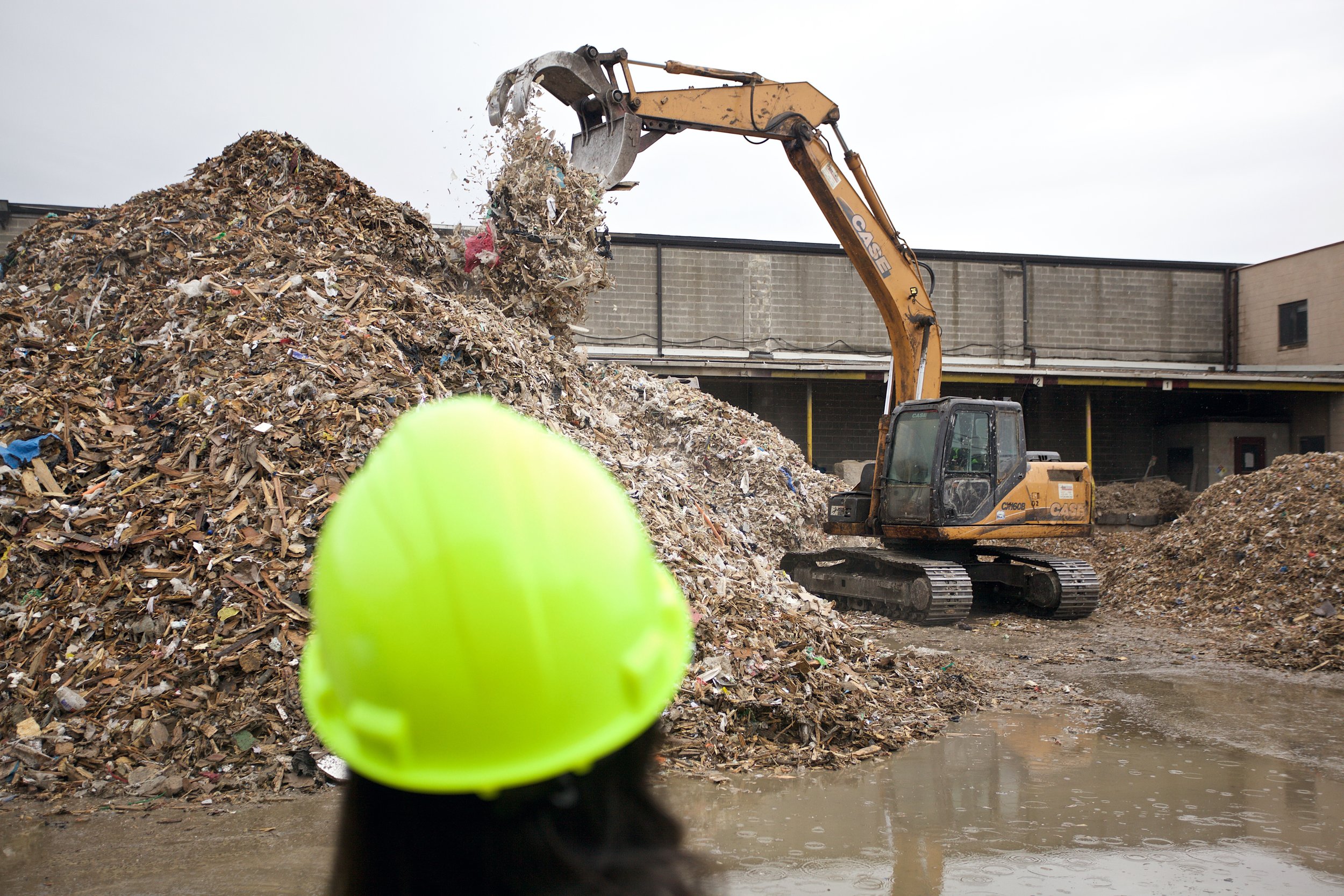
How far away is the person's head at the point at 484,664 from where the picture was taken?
0.86m

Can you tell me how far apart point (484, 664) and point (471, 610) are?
0.06 m

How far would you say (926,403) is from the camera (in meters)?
11.9

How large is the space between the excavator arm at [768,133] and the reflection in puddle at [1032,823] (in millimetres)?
6872

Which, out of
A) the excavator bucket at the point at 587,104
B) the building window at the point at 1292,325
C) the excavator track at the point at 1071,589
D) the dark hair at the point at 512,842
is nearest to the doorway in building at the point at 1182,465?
the building window at the point at 1292,325

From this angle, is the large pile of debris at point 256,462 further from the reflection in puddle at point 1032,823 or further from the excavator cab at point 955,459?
the excavator cab at point 955,459

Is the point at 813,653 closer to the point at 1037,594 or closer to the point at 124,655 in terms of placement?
the point at 124,655

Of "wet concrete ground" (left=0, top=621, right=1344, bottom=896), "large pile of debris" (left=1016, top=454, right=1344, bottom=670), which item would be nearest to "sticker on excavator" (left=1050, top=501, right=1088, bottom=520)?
"large pile of debris" (left=1016, top=454, right=1344, bottom=670)

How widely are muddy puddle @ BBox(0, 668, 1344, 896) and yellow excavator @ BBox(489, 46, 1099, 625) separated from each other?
4956 mm

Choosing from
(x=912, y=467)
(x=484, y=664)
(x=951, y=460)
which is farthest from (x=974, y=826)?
(x=912, y=467)

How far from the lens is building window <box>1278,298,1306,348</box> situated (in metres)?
27.0

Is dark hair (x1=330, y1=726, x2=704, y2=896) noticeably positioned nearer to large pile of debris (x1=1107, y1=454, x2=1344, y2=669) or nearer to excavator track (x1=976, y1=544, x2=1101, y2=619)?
large pile of debris (x1=1107, y1=454, x2=1344, y2=669)

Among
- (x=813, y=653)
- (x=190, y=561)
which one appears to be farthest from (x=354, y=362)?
(x=813, y=653)

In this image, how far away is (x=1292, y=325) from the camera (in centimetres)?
2717

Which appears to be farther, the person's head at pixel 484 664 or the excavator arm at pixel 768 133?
the excavator arm at pixel 768 133
